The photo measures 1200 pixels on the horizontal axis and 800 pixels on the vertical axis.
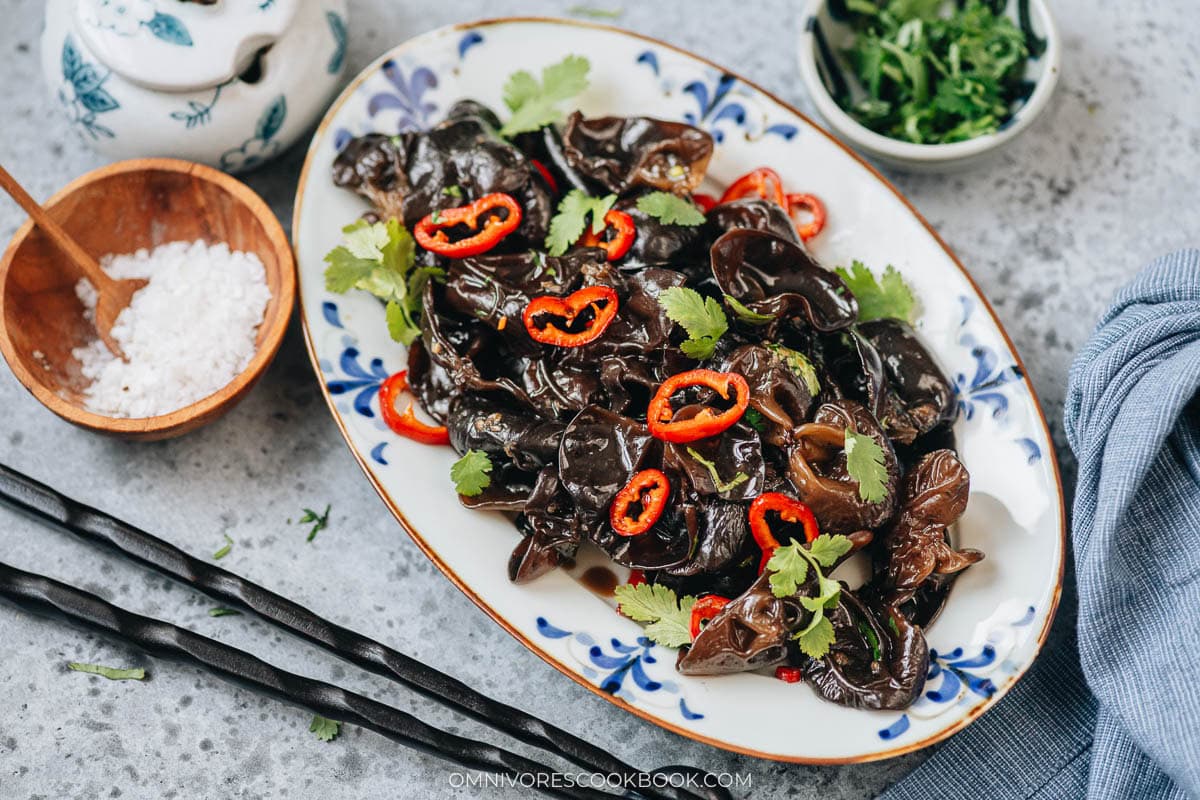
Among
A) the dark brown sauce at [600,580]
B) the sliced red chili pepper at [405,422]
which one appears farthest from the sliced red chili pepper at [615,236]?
the dark brown sauce at [600,580]

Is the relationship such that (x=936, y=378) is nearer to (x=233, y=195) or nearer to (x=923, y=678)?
(x=923, y=678)

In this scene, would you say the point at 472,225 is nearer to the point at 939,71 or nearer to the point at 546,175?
the point at 546,175

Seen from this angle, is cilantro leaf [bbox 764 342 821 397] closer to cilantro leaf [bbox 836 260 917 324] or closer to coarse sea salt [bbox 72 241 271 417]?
cilantro leaf [bbox 836 260 917 324]

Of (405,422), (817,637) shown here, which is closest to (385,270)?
(405,422)

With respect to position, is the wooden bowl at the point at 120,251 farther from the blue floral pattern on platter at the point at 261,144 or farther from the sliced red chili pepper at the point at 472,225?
the sliced red chili pepper at the point at 472,225

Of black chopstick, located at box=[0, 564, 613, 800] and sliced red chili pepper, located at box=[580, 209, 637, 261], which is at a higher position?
sliced red chili pepper, located at box=[580, 209, 637, 261]

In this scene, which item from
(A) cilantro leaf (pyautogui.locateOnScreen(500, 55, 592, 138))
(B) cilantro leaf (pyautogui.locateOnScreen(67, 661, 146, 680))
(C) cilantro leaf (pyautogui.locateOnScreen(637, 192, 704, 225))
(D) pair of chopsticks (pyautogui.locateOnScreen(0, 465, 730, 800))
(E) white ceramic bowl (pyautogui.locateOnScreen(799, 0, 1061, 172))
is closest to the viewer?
(D) pair of chopsticks (pyautogui.locateOnScreen(0, 465, 730, 800))

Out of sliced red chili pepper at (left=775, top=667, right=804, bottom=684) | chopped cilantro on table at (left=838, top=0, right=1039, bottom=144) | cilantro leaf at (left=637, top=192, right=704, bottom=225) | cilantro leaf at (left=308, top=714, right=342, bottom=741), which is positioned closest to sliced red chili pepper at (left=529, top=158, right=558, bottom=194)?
cilantro leaf at (left=637, top=192, right=704, bottom=225)

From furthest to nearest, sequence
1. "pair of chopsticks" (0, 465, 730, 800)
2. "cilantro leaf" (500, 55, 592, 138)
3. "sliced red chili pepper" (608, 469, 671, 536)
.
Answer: "cilantro leaf" (500, 55, 592, 138), "pair of chopsticks" (0, 465, 730, 800), "sliced red chili pepper" (608, 469, 671, 536)
